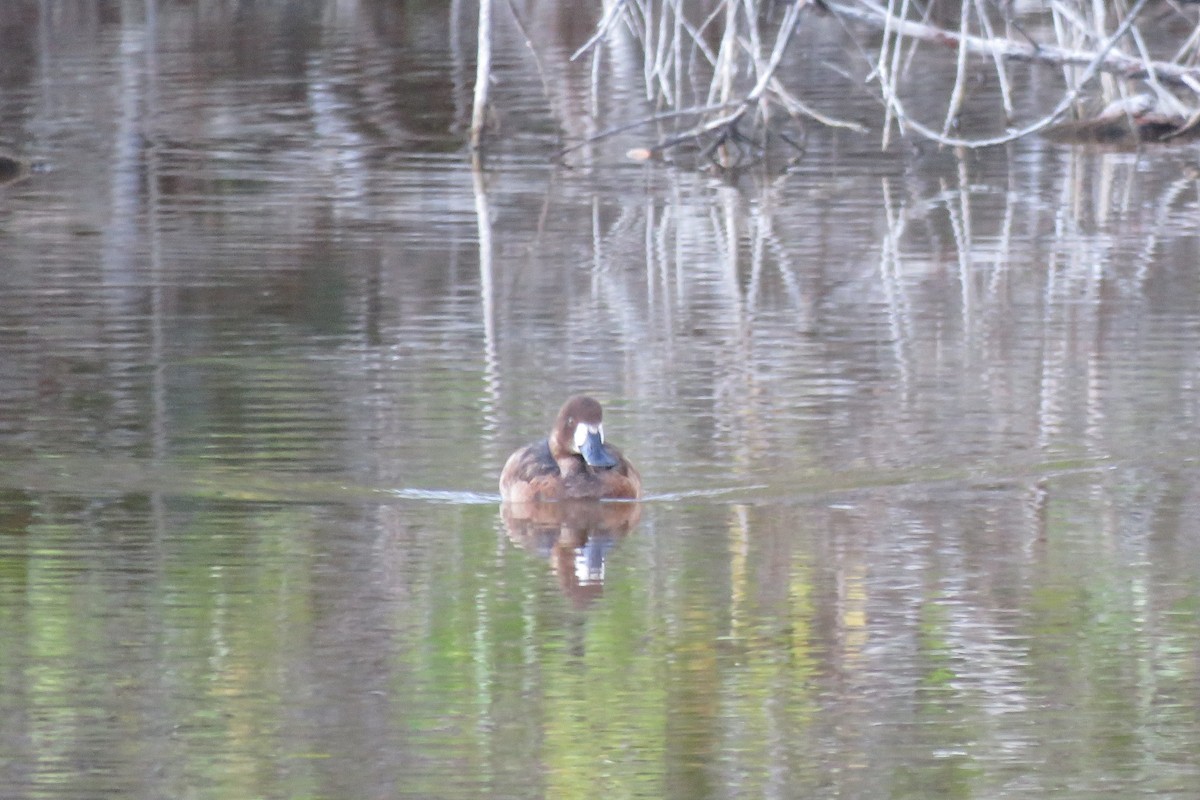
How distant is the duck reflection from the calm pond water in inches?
1.2

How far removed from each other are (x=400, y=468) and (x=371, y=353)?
2.11 m

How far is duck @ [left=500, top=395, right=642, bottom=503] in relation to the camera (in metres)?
8.29

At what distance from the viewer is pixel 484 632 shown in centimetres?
679

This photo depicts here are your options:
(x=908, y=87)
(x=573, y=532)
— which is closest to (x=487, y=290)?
(x=573, y=532)

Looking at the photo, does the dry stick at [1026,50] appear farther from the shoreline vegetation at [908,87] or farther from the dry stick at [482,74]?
the dry stick at [482,74]

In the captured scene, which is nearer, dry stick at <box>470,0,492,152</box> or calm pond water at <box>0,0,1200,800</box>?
calm pond water at <box>0,0,1200,800</box>

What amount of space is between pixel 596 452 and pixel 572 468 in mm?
232

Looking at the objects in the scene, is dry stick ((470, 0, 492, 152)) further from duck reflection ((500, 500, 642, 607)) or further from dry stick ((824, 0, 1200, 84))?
duck reflection ((500, 500, 642, 607))

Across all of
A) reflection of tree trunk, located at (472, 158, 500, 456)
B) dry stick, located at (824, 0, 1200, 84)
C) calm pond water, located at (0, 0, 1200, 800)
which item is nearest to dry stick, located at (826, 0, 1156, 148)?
dry stick, located at (824, 0, 1200, 84)

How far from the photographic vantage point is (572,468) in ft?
27.7

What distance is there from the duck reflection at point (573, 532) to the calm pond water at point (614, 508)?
0.03 metres

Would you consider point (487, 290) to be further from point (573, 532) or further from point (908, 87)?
point (908, 87)

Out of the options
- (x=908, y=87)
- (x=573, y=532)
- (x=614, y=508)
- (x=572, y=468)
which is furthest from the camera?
(x=908, y=87)

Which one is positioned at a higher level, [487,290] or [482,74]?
[482,74]
